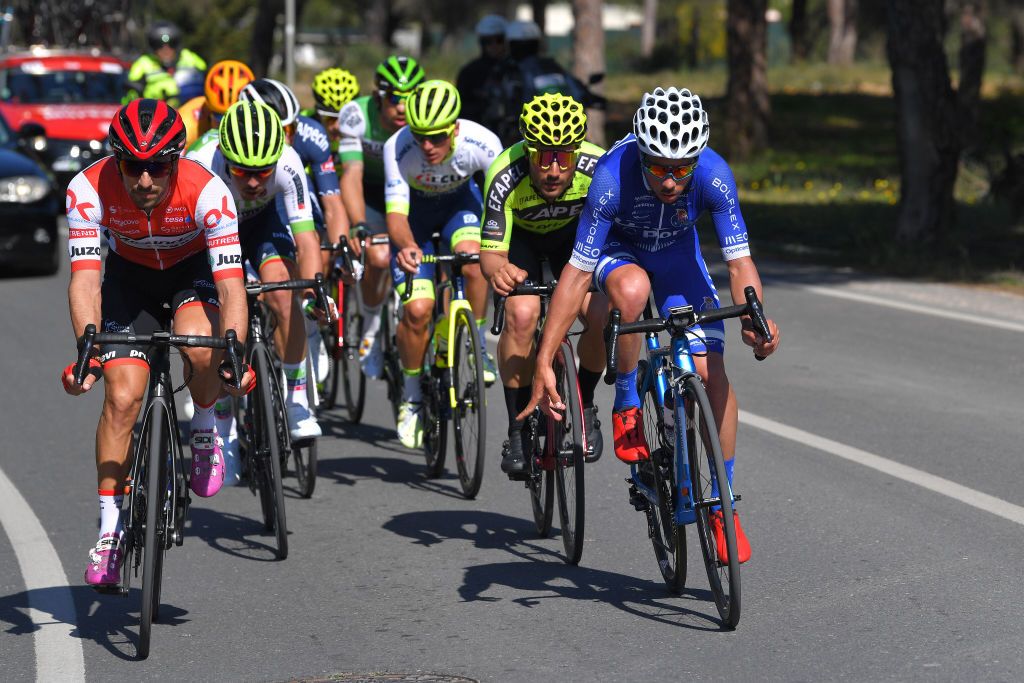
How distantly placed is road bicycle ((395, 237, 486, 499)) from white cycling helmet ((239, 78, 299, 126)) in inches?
45.8

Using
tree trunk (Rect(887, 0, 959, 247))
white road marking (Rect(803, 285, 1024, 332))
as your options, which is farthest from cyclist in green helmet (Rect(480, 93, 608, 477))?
tree trunk (Rect(887, 0, 959, 247))

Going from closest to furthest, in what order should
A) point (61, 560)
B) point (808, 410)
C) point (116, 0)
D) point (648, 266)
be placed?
point (648, 266) → point (61, 560) → point (808, 410) → point (116, 0)

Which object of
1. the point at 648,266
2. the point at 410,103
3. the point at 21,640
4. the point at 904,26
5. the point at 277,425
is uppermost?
the point at 904,26

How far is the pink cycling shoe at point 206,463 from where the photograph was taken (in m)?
7.18

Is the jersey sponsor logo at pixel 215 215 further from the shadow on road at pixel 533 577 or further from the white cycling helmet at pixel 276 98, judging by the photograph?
the white cycling helmet at pixel 276 98

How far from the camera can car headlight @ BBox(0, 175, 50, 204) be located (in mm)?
17438

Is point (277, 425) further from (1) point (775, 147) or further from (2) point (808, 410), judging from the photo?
(1) point (775, 147)

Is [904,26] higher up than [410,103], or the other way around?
[904,26]

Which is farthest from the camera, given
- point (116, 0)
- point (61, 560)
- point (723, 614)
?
point (116, 0)

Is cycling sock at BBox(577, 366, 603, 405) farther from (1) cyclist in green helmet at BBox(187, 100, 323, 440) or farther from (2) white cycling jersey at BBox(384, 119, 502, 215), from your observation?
(2) white cycling jersey at BBox(384, 119, 502, 215)

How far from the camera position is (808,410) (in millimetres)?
10562

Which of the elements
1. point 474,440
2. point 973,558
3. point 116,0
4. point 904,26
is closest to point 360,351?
point 474,440

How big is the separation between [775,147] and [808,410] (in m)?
20.1

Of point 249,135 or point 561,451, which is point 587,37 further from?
point 561,451
